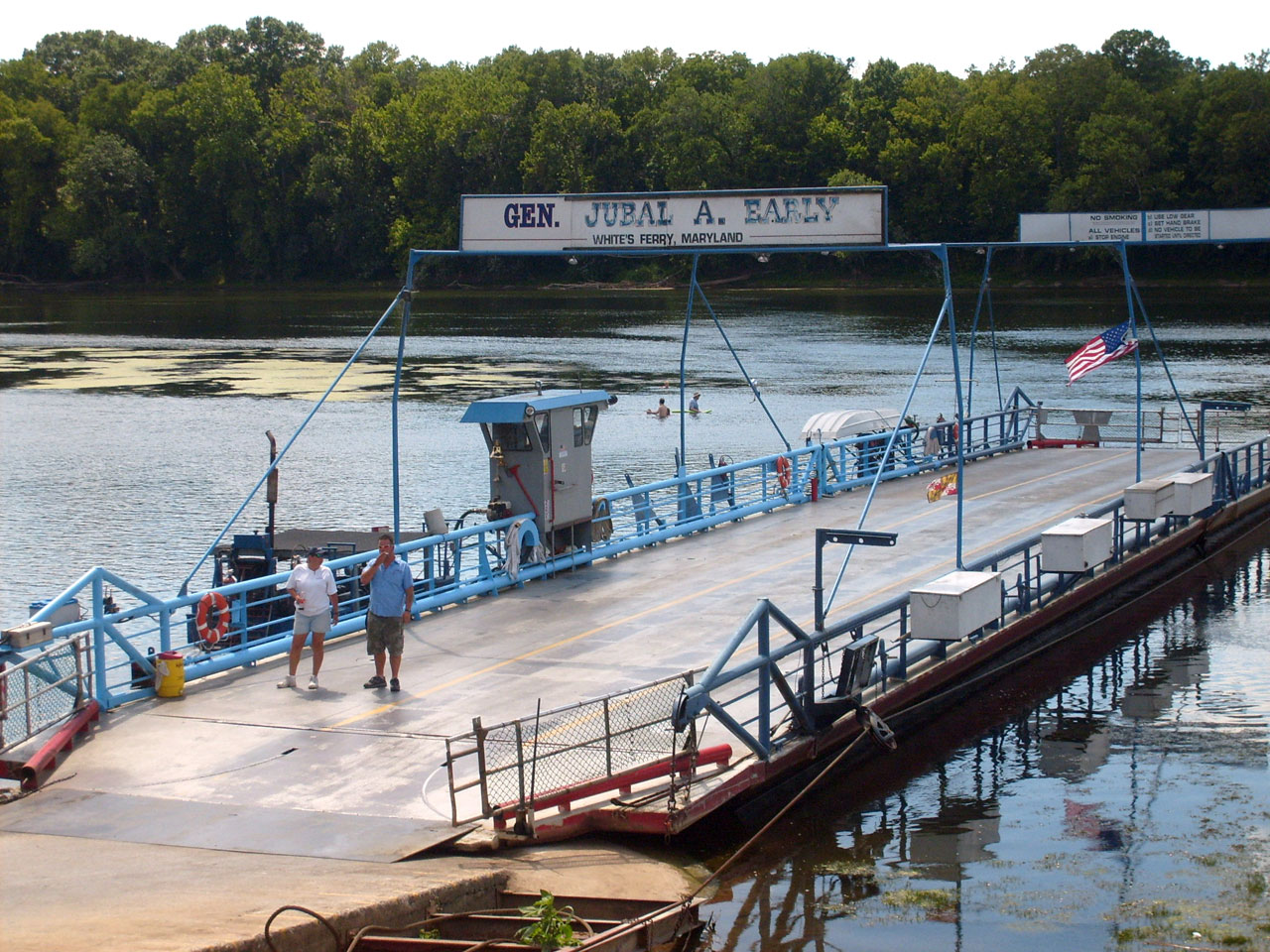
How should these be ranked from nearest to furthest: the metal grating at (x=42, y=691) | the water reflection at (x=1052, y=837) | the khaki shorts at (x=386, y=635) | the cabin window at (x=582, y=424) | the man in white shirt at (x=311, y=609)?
1. the water reflection at (x=1052, y=837)
2. the metal grating at (x=42, y=691)
3. the khaki shorts at (x=386, y=635)
4. the man in white shirt at (x=311, y=609)
5. the cabin window at (x=582, y=424)

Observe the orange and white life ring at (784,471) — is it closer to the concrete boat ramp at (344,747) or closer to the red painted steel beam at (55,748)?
the concrete boat ramp at (344,747)

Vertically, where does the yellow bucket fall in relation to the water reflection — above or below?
above

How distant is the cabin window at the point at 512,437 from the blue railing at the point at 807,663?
4.56 meters

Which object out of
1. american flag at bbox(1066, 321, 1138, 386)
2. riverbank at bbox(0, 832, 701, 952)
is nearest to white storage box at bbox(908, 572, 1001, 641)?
riverbank at bbox(0, 832, 701, 952)

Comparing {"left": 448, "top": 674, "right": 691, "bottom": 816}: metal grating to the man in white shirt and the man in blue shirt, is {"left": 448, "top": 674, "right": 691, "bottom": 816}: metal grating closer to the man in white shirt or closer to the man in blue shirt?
the man in blue shirt

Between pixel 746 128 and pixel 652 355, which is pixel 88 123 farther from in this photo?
pixel 652 355

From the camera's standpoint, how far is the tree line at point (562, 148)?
112562 mm

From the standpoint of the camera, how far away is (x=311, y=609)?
15.4 metres

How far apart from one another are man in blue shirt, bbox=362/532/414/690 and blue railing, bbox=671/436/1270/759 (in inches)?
129

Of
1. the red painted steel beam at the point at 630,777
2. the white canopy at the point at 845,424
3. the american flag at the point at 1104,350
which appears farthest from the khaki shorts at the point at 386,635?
the white canopy at the point at 845,424

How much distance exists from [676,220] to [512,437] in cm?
397

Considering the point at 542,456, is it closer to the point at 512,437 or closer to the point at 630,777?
the point at 512,437

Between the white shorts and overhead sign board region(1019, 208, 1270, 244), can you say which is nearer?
the white shorts

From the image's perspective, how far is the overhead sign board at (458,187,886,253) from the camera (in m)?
19.0
